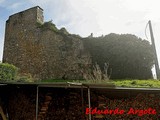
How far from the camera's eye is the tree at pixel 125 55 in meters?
16.9

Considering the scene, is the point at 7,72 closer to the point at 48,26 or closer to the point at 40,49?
the point at 40,49

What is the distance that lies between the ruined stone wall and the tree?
3.70 ft

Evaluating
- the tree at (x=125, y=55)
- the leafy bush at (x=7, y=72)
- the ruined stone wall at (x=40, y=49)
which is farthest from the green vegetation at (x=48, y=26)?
the leafy bush at (x=7, y=72)

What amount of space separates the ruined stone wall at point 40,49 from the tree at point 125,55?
1.13 meters

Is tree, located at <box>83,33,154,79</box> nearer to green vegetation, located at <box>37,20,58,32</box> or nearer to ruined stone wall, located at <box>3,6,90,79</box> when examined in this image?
ruined stone wall, located at <box>3,6,90,79</box>

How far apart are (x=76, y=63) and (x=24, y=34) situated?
4.97m

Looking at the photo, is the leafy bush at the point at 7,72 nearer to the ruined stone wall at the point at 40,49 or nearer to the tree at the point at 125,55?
the ruined stone wall at the point at 40,49

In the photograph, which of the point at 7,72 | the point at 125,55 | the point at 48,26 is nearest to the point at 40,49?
the point at 48,26

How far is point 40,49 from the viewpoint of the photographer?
61.7 ft

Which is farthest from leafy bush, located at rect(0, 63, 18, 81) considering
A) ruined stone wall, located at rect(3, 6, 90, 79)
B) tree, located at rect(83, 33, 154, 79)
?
tree, located at rect(83, 33, 154, 79)

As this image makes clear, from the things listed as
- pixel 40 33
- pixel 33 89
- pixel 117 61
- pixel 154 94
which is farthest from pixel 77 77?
pixel 154 94

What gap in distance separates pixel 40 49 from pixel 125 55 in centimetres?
599

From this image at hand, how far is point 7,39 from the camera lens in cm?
2062

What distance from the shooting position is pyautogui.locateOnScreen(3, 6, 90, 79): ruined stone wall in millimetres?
17656
